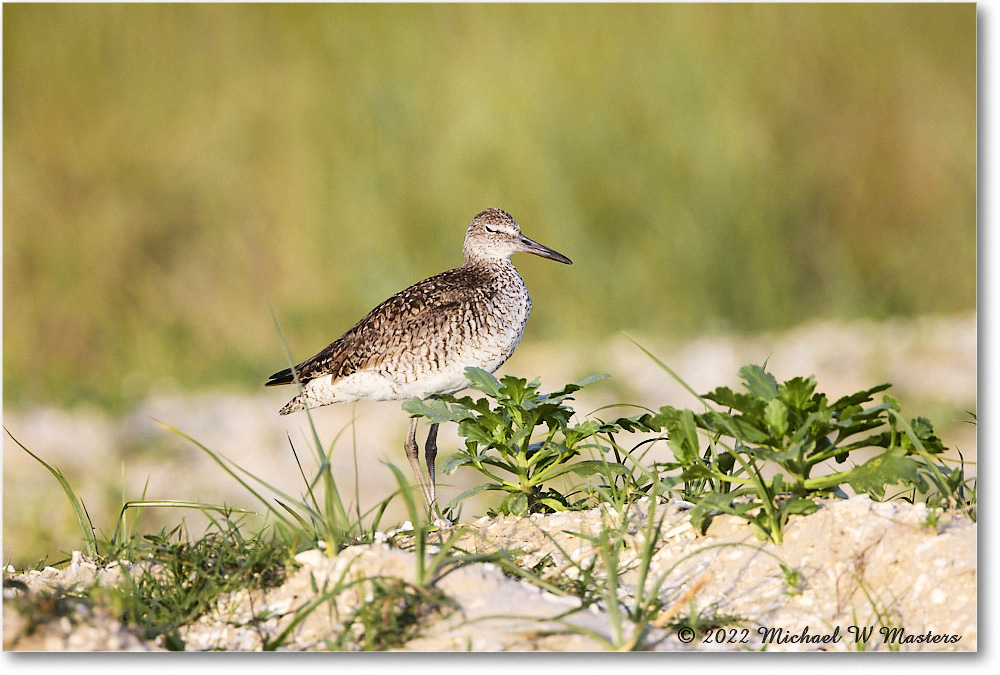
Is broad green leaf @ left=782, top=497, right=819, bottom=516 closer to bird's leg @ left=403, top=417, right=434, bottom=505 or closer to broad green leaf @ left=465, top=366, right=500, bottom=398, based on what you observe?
broad green leaf @ left=465, top=366, right=500, bottom=398

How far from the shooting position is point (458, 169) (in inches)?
322

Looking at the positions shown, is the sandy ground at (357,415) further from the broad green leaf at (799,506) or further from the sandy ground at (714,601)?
the broad green leaf at (799,506)

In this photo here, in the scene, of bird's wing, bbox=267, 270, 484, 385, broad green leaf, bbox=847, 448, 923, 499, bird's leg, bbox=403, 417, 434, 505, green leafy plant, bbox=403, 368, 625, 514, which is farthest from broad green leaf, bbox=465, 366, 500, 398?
bird's leg, bbox=403, 417, 434, 505

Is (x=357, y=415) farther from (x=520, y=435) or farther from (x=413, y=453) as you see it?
(x=520, y=435)

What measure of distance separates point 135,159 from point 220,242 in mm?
963

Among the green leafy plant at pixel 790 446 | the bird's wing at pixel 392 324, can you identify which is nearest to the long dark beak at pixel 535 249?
the bird's wing at pixel 392 324

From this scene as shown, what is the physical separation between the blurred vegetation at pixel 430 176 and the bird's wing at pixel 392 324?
2.28 meters

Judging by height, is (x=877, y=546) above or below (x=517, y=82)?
below

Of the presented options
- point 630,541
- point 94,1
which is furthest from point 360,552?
point 94,1

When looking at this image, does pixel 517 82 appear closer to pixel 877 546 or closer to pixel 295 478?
pixel 295 478

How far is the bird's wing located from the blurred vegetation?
2283 millimetres

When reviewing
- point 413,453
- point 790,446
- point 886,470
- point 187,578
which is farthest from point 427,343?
point 886,470

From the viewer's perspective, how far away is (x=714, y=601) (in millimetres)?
Result: 3160

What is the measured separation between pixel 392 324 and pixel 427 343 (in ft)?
0.84
